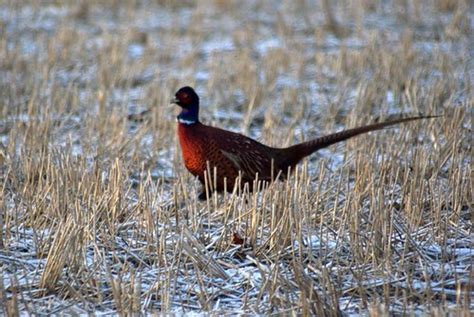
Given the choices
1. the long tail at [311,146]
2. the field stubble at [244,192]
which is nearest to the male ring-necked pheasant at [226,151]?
the long tail at [311,146]

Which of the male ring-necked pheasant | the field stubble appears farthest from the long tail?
the field stubble

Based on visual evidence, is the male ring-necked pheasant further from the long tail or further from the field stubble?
the field stubble

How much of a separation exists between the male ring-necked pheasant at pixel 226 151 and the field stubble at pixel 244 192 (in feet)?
0.61

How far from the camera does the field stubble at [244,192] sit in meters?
4.34

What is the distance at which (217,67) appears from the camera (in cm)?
1051

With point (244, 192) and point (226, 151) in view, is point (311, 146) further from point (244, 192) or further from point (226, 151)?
point (244, 192)

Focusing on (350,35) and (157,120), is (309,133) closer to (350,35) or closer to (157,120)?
(157,120)

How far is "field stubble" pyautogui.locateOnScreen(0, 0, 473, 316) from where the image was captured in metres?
4.34

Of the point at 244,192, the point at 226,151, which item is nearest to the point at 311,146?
the point at 226,151

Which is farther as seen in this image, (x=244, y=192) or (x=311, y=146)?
(x=311, y=146)

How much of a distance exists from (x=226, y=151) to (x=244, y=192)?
864 mm

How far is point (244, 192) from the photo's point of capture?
17.7ft

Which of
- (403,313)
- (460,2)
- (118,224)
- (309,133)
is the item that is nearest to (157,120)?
(309,133)

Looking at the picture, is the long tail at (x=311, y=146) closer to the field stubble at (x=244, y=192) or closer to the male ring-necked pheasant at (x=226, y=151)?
the male ring-necked pheasant at (x=226, y=151)
